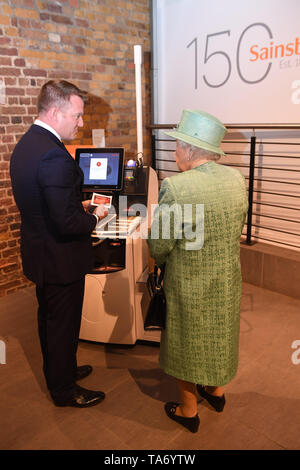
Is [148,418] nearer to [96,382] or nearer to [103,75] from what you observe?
[96,382]

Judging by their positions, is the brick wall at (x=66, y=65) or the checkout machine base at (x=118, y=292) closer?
the checkout machine base at (x=118, y=292)

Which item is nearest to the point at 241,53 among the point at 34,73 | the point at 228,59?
the point at 228,59

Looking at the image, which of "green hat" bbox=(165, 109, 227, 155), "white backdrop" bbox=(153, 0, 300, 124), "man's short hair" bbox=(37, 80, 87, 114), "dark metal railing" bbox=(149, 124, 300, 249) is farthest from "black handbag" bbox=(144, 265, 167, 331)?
"white backdrop" bbox=(153, 0, 300, 124)

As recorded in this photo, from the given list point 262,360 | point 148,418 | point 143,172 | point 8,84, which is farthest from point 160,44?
point 148,418

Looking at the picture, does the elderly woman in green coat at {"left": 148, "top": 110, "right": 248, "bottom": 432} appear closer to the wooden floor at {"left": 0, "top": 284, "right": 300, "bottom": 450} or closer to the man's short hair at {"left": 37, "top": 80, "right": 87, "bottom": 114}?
the wooden floor at {"left": 0, "top": 284, "right": 300, "bottom": 450}

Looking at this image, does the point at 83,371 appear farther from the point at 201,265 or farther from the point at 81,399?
the point at 201,265

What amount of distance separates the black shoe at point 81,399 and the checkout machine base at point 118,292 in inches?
20.6

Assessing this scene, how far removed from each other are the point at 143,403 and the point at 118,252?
0.93 m

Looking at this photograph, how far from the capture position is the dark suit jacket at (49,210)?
1.67m

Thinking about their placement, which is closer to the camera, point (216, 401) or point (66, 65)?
point (216, 401)

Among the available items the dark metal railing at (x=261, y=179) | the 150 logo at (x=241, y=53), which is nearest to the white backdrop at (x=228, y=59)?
the 150 logo at (x=241, y=53)

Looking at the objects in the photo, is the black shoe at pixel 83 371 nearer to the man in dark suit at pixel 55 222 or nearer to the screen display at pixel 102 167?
the man in dark suit at pixel 55 222

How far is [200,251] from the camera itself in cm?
162

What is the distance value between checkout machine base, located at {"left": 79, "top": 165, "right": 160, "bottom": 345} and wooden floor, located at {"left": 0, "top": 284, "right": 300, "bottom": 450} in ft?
0.43
